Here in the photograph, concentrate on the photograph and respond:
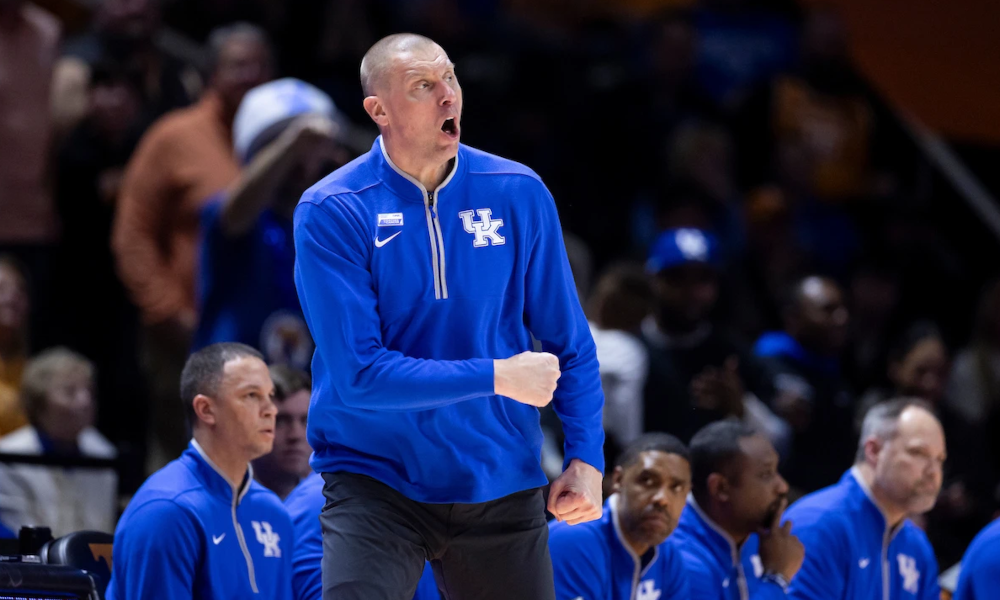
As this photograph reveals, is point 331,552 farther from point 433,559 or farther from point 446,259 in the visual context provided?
point 446,259

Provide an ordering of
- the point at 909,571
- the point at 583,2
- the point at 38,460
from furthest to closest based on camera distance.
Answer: the point at 583,2 < the point at 909,571 < the point at 38,460

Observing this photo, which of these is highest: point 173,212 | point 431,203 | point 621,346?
point 173,212

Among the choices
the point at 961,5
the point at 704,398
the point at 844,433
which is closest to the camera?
the point at 704,398

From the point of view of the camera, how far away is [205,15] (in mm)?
9320

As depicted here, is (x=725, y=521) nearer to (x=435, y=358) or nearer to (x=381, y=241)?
(x=435, y=358)

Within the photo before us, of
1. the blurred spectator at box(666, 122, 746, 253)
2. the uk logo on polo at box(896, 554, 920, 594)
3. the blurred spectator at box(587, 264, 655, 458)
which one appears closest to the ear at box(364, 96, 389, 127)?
the blurred spectator at box(587, 264, 655, 458)

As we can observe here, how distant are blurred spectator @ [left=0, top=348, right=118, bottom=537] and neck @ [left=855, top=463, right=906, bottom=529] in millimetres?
2809

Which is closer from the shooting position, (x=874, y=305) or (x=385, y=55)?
(x=385, y=55)

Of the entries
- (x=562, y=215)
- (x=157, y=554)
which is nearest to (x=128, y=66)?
(x=562, y=215)

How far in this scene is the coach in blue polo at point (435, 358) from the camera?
3.23 meters

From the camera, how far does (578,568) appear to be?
5.09 m

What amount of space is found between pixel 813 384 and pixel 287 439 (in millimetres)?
2904

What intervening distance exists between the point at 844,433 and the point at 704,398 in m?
1.01

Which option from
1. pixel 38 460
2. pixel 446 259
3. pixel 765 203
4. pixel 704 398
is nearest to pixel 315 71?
pixel 765 203
